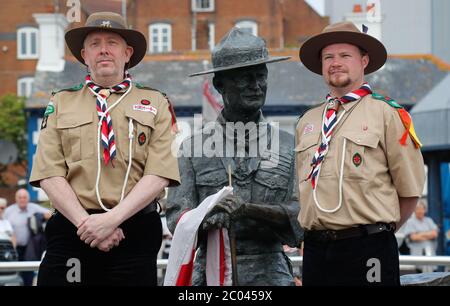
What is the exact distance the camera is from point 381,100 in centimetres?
618

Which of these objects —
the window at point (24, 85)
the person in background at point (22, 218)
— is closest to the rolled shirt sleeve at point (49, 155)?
the person in background at point (22, 218)

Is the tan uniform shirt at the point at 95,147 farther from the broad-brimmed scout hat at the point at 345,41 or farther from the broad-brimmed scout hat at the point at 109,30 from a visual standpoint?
the broad-brimmed scout hat at the point at 345,41

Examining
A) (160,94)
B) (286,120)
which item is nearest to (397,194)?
(160,94)

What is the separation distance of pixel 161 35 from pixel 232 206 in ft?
179

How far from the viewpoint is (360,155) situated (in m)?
5.99

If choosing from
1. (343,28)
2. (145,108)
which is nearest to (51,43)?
(145,108)

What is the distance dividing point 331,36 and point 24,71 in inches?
2204

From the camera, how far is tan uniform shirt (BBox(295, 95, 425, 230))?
5945mm

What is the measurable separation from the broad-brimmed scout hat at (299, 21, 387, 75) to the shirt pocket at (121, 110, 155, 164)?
0.97 m

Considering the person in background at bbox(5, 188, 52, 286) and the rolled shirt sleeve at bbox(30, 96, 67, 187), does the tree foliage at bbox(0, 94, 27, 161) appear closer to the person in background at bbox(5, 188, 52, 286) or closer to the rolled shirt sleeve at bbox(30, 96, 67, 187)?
the person in background at bbox(5, 188, 52, 286)

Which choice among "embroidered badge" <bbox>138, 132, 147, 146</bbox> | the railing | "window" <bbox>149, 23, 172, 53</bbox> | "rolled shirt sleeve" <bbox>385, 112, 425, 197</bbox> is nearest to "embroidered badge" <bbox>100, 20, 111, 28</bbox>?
"embroidered badge" <bbox>138, 132, 147, 146</bbox>

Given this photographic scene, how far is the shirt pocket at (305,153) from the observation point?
617cm

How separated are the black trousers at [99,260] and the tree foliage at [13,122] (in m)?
47.7
